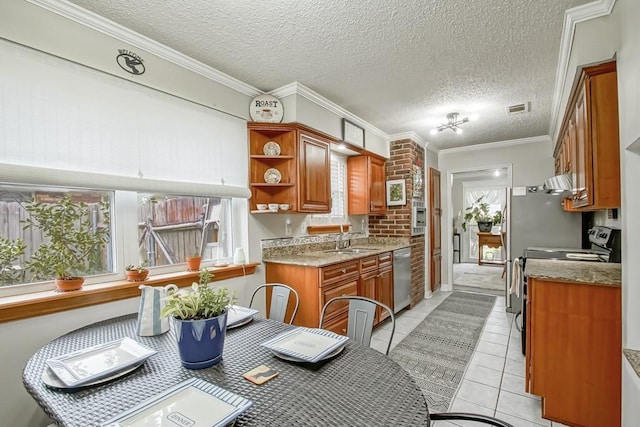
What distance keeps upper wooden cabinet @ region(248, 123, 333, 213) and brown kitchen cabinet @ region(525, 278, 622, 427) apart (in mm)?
1965

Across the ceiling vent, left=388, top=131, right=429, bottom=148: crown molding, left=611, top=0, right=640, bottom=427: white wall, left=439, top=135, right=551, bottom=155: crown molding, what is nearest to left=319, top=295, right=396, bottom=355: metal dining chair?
left=611, top=0, right=640, bottom=427: white wall


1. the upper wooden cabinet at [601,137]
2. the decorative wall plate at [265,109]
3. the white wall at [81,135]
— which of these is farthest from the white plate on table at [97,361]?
the upper wooden cabinet at [601,137]

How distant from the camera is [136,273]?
1.99 metres

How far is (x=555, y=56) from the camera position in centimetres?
233

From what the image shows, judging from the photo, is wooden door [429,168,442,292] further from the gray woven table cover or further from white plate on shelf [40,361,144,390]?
white plate on shelf [40,361,144,390]

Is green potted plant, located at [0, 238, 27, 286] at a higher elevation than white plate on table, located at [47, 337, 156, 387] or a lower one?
higher

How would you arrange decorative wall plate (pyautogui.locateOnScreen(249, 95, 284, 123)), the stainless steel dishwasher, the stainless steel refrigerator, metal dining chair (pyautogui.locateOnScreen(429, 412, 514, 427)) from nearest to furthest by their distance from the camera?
metal dining chair (pyautogui.locateOnScreen(429, 412, 514, 427)), decorative wall plate (pyautogui.locateOnScreen(249, 95, 284, 123)), the stainless steel refrigerator, the stainless steel dishwasher

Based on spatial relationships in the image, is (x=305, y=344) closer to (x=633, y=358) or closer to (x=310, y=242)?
(x=633, y=358)

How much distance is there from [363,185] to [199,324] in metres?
3.31

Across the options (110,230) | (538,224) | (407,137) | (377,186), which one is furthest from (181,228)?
(538,224)

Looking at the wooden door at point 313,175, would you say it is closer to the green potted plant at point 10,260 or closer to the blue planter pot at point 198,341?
the blue planter pot at point 198,341

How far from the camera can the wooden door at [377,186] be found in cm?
423

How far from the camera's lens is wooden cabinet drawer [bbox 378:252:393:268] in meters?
3.59

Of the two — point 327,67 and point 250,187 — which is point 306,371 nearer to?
point 250,187
